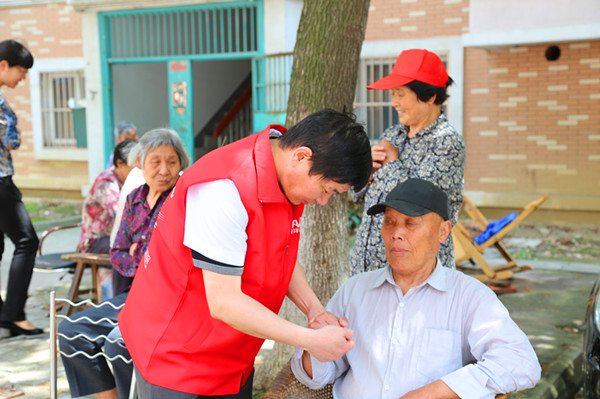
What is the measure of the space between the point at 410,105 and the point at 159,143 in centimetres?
153

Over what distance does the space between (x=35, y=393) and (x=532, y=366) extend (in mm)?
3112

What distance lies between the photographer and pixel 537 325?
17.9ft

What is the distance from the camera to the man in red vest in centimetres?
192

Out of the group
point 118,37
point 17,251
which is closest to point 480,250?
point 17,251

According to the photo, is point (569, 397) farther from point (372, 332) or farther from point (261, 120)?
point (261, 120)

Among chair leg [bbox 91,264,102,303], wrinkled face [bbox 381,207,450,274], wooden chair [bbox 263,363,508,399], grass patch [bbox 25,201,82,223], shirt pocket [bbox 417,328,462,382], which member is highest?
wrinkled face [bbox 381,207,450,274]

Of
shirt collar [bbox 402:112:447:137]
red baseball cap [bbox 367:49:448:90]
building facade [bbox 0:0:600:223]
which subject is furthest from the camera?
building facade [bbox 0:0:600:223]

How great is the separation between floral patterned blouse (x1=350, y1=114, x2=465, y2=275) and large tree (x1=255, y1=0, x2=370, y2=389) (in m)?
0.72

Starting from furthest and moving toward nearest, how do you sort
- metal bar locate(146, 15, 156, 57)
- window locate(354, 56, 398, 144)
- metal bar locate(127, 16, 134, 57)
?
metal bar locate(127, 16, 134, 57)
metal bar locate(146, 15, 156, 57)
window locate(354, 56, 398, 144)

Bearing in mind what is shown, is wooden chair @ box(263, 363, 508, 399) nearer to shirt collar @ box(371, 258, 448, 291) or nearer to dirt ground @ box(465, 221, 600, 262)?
shirt collar @ box(371, 258, 448, 291)

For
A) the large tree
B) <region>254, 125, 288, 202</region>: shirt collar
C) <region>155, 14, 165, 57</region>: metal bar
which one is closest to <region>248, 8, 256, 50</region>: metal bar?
<region>155, 14, 165, 57</region>: metal bar

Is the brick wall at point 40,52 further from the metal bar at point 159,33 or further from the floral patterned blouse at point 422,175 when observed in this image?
the floral patterned blouse at point 422,175

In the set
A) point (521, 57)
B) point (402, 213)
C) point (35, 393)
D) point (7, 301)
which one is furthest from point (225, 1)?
point (402, 213)

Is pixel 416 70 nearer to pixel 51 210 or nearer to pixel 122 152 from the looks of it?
pixel 122 152
